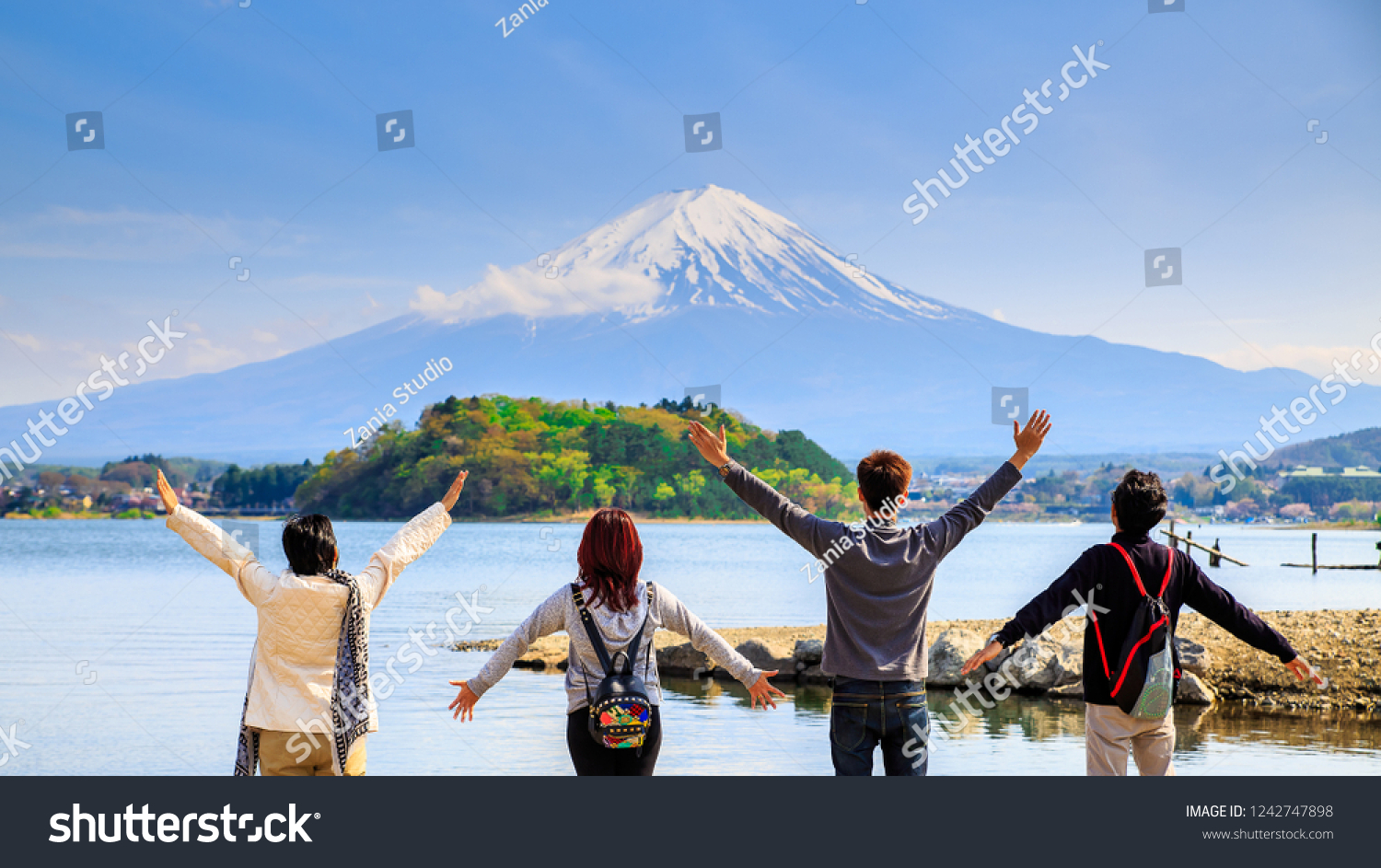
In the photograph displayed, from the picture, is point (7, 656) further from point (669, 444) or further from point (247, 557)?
point (669, 444)

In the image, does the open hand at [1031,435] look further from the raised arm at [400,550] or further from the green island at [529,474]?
the green island at [529,474]

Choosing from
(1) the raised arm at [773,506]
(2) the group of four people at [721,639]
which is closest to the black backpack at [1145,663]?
(2) the group of four people at [721,639]

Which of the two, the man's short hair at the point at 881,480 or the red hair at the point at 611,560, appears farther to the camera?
the man's short hair at the point at 881,480

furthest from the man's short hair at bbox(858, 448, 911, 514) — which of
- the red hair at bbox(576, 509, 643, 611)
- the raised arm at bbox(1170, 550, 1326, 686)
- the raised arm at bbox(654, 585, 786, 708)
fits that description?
the raised arm at bbox(1170, 550, 1326, 686)

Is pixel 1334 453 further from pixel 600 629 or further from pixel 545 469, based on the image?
pixel 600 629

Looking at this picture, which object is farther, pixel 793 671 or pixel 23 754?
pixel 793 671

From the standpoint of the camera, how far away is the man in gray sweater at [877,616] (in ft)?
14.3

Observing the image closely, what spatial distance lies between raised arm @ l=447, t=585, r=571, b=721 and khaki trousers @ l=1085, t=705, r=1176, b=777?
199 cm

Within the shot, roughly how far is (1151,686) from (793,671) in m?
11.4

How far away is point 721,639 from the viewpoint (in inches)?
175

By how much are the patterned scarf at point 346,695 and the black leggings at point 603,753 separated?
2.65 feet

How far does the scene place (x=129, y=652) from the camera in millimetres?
22297

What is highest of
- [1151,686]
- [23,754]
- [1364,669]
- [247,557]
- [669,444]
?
[669,444]
